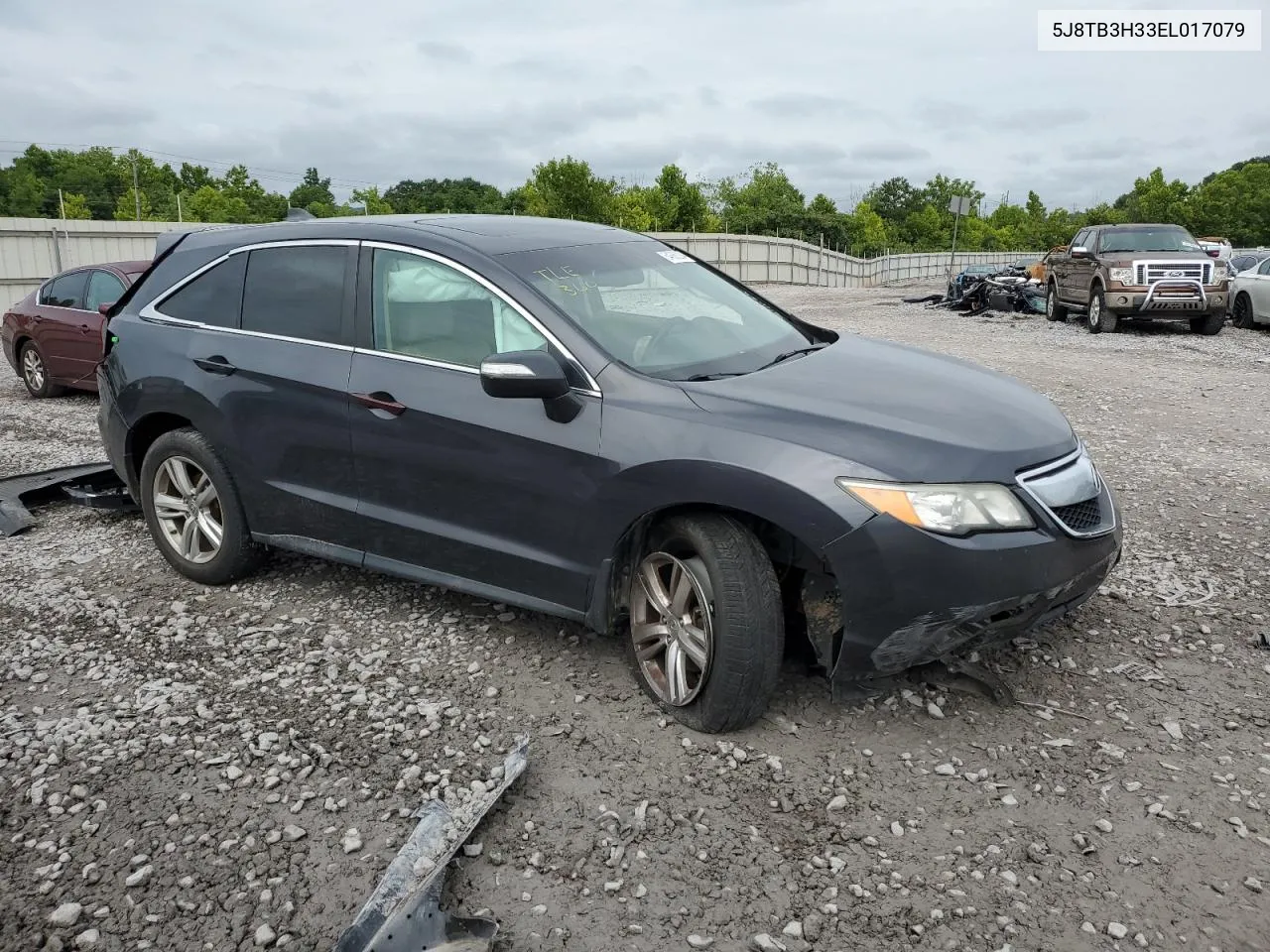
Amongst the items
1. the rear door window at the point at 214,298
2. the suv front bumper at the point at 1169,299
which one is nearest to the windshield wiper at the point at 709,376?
the rear door window at the point at 214,298

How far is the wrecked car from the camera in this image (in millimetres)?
3238

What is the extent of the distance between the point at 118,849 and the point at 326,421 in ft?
6.18

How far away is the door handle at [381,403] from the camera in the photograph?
4.09 metres

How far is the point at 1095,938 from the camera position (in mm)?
2590

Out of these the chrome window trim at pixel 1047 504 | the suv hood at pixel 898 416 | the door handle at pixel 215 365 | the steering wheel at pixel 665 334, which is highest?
the steering wheel at pixel 665 334

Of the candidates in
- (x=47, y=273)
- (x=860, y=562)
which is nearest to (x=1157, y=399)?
(x=860, y=562)

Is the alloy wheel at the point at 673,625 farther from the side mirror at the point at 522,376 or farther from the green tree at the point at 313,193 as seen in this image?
the green tree at the point at 313,193

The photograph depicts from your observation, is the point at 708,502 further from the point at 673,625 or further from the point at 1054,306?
the point at 1054,306

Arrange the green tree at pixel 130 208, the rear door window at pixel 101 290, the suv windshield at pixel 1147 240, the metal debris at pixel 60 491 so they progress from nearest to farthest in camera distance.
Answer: the metal debris at pixel 60 491
the rear door window at pixel 101 290
the suv windshield at pixel 1147 240
the green tree at pixel 130 208

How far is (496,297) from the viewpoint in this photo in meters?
3.97

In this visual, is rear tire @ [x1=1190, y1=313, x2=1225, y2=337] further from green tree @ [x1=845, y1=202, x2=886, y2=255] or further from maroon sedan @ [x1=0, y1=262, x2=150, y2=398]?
green tree @ [x1=845, y1=202, x2=886, y2=255]

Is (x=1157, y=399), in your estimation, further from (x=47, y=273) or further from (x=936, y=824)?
(x=47, y=273)

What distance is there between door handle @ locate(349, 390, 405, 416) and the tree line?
161 feet

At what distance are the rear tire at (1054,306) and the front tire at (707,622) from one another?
1757 centimetres
